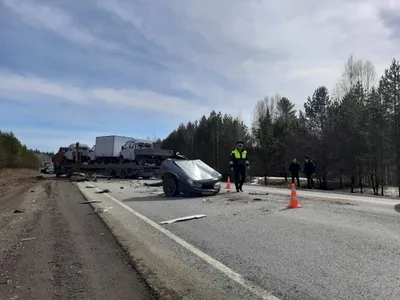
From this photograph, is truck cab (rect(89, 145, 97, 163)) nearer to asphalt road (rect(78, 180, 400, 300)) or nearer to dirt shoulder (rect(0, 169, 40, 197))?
dirt shoulder (rect(0, 169, 40, 197))

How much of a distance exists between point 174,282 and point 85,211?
7272 mm

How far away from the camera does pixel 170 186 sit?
45.6 feet

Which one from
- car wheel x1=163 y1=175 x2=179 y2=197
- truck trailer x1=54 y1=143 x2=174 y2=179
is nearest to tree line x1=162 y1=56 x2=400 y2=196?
truck trailer x1=54 y1=143 x2=174 y2=179

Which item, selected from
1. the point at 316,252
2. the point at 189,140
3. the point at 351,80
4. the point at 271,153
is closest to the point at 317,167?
Answer: the point at 271,153

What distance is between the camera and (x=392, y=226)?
703 cm

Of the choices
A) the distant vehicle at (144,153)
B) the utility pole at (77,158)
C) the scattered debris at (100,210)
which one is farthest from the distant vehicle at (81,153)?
the scattered debris at (100,210)

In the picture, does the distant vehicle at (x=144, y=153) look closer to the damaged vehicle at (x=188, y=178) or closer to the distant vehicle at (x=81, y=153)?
the distant vehicle at (x=81, y=153)

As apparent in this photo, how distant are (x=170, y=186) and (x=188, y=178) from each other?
Answer: 3.48ft

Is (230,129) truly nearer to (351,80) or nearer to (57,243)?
(351,80)

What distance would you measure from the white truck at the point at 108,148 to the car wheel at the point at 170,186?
70.8 ft

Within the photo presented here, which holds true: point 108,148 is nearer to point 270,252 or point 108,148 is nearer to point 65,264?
point 65,264

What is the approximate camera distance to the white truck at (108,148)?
34.9 metres

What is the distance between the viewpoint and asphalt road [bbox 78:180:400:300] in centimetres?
414

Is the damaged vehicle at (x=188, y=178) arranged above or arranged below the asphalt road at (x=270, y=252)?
above
